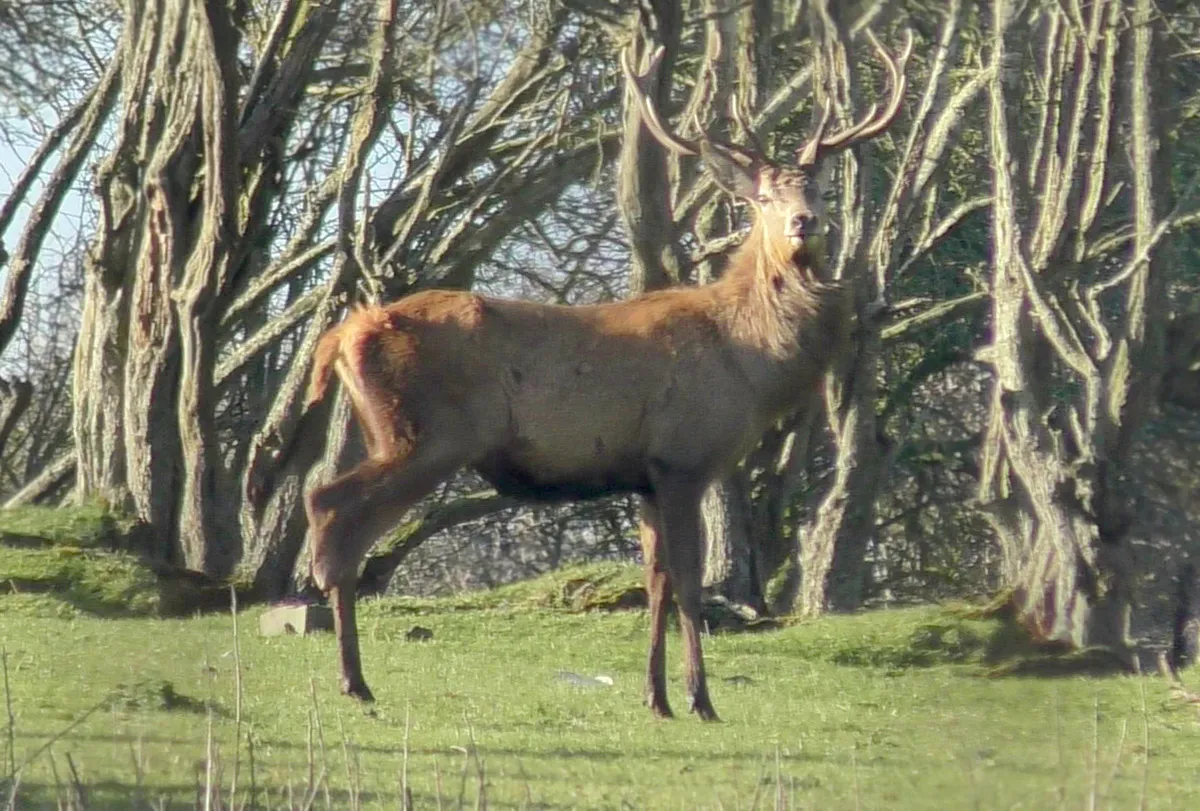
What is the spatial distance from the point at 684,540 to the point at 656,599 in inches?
14.7

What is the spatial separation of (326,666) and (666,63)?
368cm

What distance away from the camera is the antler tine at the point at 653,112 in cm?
1079

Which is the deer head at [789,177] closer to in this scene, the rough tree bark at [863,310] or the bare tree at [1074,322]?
the bare tree at [1074,322]

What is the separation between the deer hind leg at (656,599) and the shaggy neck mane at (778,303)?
999mm

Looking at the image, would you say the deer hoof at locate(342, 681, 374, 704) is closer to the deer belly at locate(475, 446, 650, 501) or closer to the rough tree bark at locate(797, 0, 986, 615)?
the deer belly at locate(475, 446, 650, 501)

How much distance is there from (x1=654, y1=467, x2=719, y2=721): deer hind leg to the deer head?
140 cm

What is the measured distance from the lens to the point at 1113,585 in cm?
1242

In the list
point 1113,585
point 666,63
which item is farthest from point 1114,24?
point 1113,585

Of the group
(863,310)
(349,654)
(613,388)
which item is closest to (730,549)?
(863,310)

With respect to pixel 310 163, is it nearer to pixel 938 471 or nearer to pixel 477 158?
pixel 477 158

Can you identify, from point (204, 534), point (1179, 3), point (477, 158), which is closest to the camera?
point (1179, 3)

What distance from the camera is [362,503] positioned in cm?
973

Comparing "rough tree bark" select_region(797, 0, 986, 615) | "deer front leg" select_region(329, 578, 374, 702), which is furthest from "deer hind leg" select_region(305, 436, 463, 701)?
"rough tree bark" select_region(797, 0, 986, 615)

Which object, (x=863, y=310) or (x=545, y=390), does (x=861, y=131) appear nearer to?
(x=545, y=390)
